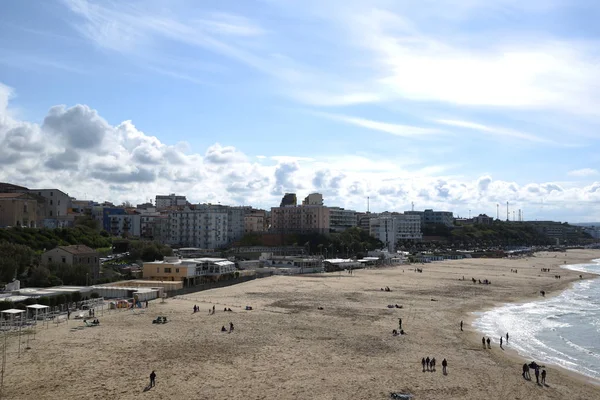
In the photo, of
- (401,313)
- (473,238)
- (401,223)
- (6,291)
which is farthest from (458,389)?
(473,238)

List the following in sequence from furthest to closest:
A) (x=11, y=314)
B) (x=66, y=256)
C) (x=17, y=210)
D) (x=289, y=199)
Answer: (x=289, y=199) < (x=17, y=210) < (x=66, y=256) < (x=11, y=314)

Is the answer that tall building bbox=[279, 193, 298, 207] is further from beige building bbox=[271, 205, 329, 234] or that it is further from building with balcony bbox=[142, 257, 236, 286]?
building with balcony bbox=[142, 257, 236, 286]

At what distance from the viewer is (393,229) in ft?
499

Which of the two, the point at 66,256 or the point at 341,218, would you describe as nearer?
the point at 66,256

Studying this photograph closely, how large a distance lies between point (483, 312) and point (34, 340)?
114ft

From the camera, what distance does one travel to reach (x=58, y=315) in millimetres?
35375

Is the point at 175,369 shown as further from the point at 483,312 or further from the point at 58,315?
the point at 483,312

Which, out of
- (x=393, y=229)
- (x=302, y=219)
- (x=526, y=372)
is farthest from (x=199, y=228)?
(x=526, y=372)

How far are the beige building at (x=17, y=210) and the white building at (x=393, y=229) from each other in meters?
89.3

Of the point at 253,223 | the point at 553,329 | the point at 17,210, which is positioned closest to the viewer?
the point at 553,329

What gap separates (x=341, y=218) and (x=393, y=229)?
16.9 metres

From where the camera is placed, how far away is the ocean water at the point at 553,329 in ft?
99.9

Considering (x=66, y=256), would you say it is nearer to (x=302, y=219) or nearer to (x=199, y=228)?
(x=199, y=228)

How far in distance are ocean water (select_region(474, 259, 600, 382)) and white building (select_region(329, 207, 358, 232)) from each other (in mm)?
99881
